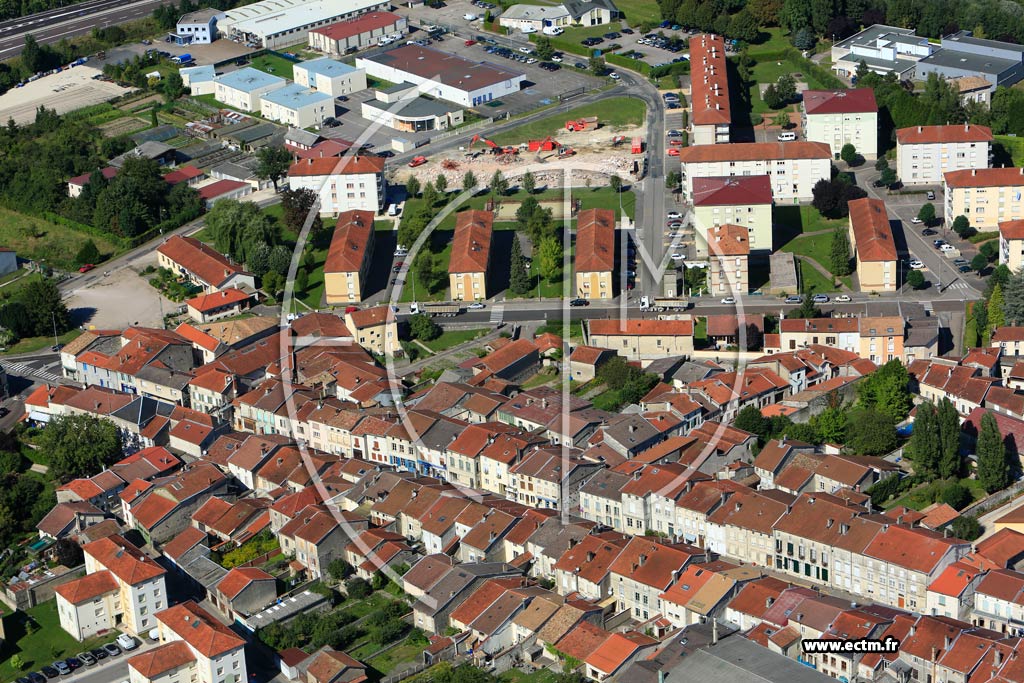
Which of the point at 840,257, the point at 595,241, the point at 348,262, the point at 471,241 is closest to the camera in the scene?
the point at 840,257

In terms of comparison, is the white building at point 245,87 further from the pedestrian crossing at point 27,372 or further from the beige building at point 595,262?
the pedestrian crossing at point 27,372

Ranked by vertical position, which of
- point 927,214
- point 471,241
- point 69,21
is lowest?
point 927,214

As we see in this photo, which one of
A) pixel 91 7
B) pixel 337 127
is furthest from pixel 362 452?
pixel 91 7

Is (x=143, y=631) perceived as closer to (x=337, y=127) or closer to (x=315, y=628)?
(x=315, y=628)

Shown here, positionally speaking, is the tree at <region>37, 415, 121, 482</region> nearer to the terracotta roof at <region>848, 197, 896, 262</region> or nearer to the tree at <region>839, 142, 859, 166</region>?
the terracotta roof at <region>848, 197, 896, 262</region>

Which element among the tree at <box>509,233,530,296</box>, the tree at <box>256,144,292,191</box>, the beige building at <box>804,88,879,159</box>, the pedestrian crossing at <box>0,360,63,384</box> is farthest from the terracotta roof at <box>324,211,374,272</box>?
the beige building at <box>804,88,879,159</box>

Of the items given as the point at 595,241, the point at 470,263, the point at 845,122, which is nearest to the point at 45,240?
the point at 470,263

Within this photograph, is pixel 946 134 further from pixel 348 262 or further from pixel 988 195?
pixel 348 262
